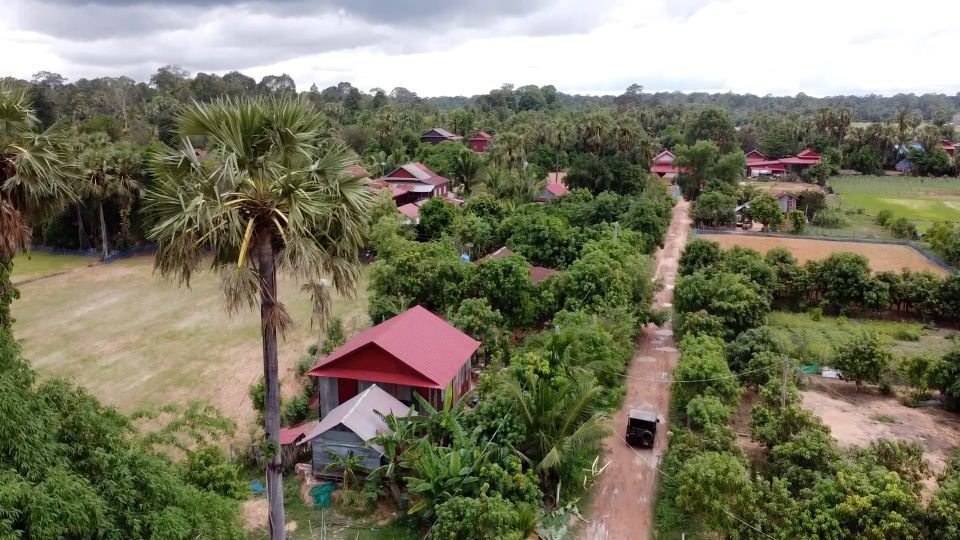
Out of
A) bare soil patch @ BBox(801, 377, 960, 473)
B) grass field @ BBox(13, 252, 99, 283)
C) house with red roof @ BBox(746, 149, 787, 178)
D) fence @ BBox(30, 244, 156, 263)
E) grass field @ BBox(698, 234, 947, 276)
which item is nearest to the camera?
bare soil patch @ BBox(801, 377, 960, 473)

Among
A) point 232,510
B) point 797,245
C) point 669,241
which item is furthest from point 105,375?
point 797,245

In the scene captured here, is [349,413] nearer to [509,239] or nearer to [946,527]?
[946,527]

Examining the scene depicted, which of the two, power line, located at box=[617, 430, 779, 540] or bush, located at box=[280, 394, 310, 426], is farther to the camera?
bush, located at box=[280, 394, 310, 426]

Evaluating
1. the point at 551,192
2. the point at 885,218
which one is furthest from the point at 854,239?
the point at 551,192

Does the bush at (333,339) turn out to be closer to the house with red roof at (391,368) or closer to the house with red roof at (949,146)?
the house with red roof at (391,368)

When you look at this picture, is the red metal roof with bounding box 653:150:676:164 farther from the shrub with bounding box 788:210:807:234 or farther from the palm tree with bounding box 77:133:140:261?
the palm tree with bounding box 77:133:140:261

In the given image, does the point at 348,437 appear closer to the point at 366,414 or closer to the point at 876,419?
the point at 366,414

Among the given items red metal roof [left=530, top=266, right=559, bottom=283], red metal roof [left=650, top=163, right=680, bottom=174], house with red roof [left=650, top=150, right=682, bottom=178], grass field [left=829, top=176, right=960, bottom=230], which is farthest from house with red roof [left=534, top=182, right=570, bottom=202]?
grass field [left=829, top=176, right=960, bottom=230]
